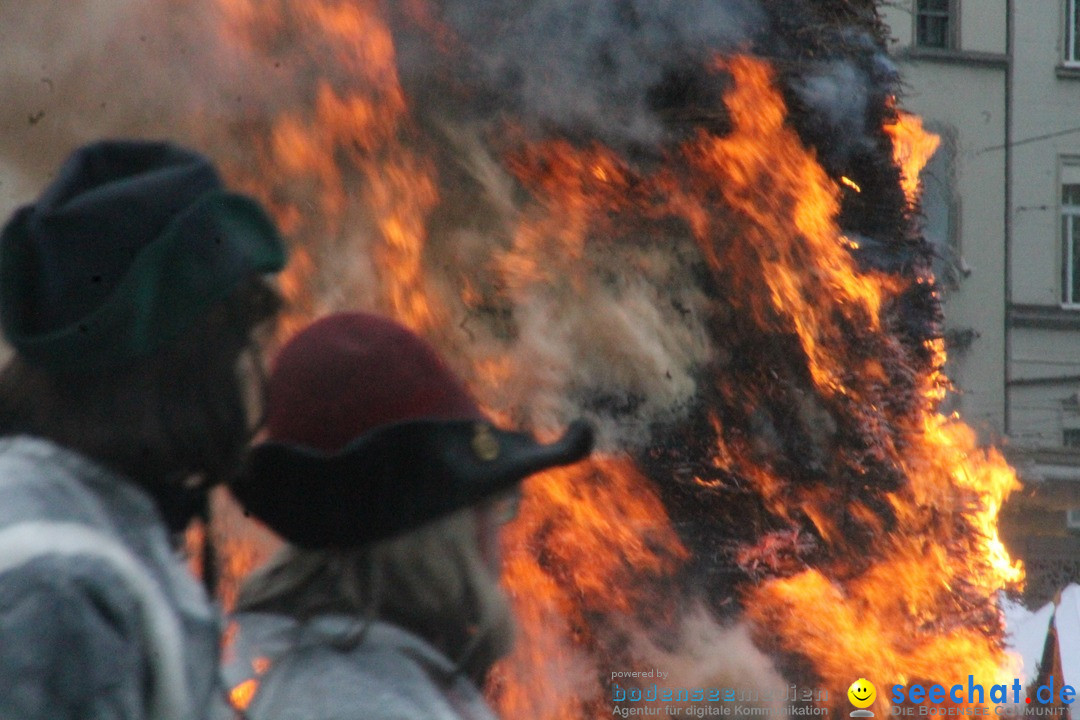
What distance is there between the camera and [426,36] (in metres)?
4.27

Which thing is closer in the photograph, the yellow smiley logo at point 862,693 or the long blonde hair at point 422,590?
the long blonde hair at point 422,590

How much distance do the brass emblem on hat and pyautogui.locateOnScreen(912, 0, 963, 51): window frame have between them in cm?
1626

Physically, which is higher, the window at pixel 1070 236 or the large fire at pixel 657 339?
the large fire at pixel 657 339

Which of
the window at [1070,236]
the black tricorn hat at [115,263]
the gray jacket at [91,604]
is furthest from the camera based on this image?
the window at [1070,236]

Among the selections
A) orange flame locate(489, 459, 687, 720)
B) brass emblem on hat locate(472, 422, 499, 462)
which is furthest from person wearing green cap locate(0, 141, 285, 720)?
orange flame locate(489, 459, 687, 720)

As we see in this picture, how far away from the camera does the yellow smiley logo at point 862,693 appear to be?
4.87 metres

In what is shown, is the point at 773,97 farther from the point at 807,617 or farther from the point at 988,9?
the point at 988,9

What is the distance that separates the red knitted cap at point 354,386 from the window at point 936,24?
16356mm

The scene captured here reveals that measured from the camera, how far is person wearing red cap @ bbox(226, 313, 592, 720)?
1346mm

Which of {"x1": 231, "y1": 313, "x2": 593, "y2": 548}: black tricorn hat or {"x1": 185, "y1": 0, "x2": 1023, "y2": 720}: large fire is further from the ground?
{"x1": 231, "y1": 313, "x2": 593, "y2": 548}: black tricorn hat

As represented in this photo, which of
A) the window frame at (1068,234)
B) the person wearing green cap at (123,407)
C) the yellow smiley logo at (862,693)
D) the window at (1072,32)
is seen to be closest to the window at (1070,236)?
the window frame at (1068,234)

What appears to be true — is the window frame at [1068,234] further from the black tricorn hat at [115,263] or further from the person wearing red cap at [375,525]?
the black tricorn hat at [115,263]

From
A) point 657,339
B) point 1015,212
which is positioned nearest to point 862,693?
point 657,339

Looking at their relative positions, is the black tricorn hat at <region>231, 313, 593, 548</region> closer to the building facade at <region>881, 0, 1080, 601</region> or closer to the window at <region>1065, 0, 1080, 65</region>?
the building facade at <region>881, 0, 1080, 601</region>
